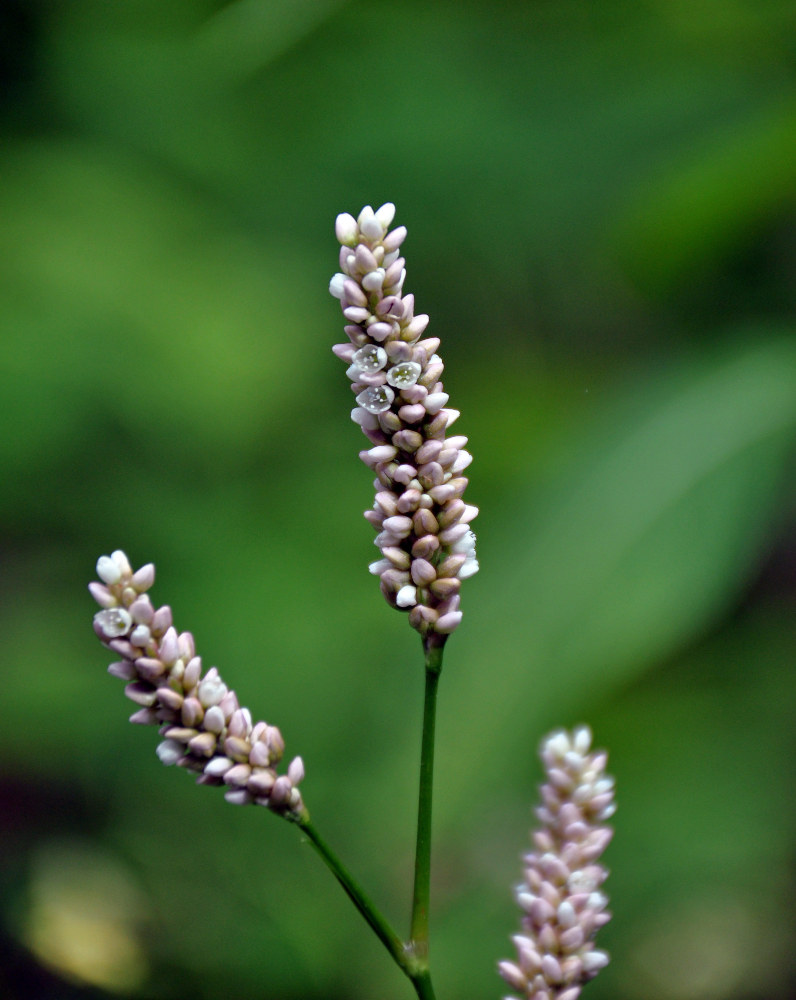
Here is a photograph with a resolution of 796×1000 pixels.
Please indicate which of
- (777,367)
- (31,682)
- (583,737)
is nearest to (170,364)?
(31,682)

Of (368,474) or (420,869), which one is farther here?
(368,474)

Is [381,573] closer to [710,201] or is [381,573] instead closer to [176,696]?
[176,696]

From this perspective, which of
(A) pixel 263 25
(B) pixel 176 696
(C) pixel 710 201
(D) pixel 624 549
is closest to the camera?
(B) pixel 176 696

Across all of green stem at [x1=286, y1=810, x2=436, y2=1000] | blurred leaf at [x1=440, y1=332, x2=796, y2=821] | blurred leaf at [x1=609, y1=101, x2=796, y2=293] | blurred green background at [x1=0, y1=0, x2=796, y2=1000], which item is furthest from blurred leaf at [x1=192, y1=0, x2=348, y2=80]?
green stem at [x1=286, y1=810, x2=436, y2=1000]

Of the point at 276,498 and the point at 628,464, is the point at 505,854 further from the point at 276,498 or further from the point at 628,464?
the point at 276,498

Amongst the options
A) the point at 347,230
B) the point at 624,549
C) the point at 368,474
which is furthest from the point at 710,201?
the point at 347,230

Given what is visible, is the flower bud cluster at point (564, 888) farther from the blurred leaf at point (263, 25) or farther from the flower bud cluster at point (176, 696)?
the blurred leaf at point (263, 25)
